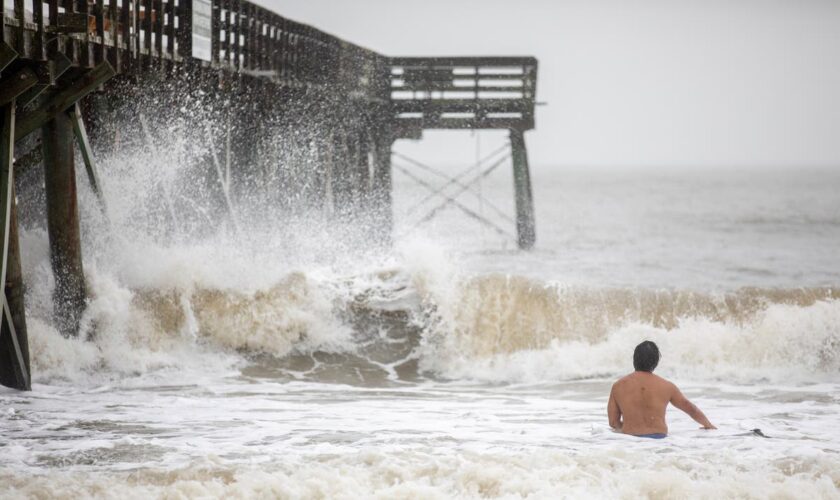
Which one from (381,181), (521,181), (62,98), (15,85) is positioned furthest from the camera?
(521,181)

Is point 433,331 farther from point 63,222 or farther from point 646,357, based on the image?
point 646,357

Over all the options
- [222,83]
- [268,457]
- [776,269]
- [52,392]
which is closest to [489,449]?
[268,457]

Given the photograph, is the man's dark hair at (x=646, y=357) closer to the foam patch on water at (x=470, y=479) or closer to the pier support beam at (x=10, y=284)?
the foam patch on water at (x=470, y=479)

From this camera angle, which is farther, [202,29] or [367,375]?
[202,29]

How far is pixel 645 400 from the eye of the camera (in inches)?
312

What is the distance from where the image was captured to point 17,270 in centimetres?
1010

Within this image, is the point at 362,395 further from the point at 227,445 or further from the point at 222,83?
the point at 222,83

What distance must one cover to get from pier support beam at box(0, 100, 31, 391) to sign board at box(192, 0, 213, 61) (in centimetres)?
389

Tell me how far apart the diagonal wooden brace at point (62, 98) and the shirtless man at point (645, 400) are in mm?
5754

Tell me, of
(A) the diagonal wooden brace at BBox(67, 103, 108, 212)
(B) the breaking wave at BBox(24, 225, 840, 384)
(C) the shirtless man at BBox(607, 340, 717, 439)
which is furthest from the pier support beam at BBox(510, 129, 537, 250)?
(C) the shirtless man at BBox(607, 340, 717, 439)

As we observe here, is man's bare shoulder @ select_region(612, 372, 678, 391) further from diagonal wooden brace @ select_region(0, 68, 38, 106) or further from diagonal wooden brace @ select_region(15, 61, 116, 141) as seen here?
diagonal wooden brace @ select_region(15, 61, 116, 141)

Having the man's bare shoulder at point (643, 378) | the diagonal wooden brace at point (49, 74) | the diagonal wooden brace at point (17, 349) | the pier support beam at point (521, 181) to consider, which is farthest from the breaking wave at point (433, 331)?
the pier support beam at point (521, 181)

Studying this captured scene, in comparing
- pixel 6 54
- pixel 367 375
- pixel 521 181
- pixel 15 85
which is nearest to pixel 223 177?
pixel 367 375

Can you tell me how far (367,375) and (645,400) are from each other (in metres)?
5.48
